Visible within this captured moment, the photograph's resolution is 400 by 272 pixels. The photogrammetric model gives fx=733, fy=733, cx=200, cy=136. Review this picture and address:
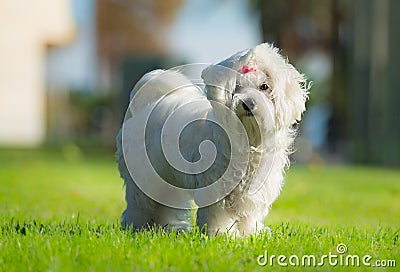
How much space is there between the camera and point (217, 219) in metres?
4.83

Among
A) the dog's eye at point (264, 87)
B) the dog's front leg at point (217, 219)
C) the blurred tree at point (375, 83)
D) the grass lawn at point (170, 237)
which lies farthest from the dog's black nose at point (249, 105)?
the blurred tree at point (375, 83)

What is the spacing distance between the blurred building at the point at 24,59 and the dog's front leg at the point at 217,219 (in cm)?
2140

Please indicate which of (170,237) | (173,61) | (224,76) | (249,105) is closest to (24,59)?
(173,61)

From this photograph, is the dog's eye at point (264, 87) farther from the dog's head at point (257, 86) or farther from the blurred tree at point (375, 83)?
the blurred tree at point (375, 83)

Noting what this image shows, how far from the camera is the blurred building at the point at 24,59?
84.5ft

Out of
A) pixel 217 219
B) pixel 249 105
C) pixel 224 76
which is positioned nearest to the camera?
pixel 249 105

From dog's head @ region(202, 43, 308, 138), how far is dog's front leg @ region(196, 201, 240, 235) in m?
0.63

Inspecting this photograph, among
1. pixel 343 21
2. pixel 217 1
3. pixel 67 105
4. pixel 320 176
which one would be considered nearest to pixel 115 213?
pixel 320 176

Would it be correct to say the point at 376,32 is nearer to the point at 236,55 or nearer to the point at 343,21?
the point at 343,21

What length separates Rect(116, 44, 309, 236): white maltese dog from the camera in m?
4.64

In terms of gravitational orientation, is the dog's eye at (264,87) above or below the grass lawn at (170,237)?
above

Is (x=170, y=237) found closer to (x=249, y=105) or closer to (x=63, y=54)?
(x=249, y=105)

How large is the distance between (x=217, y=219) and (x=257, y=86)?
91cm

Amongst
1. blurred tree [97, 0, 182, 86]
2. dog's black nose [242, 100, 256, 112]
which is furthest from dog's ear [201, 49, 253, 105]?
blurred tree [97, 0, 182, 86]
